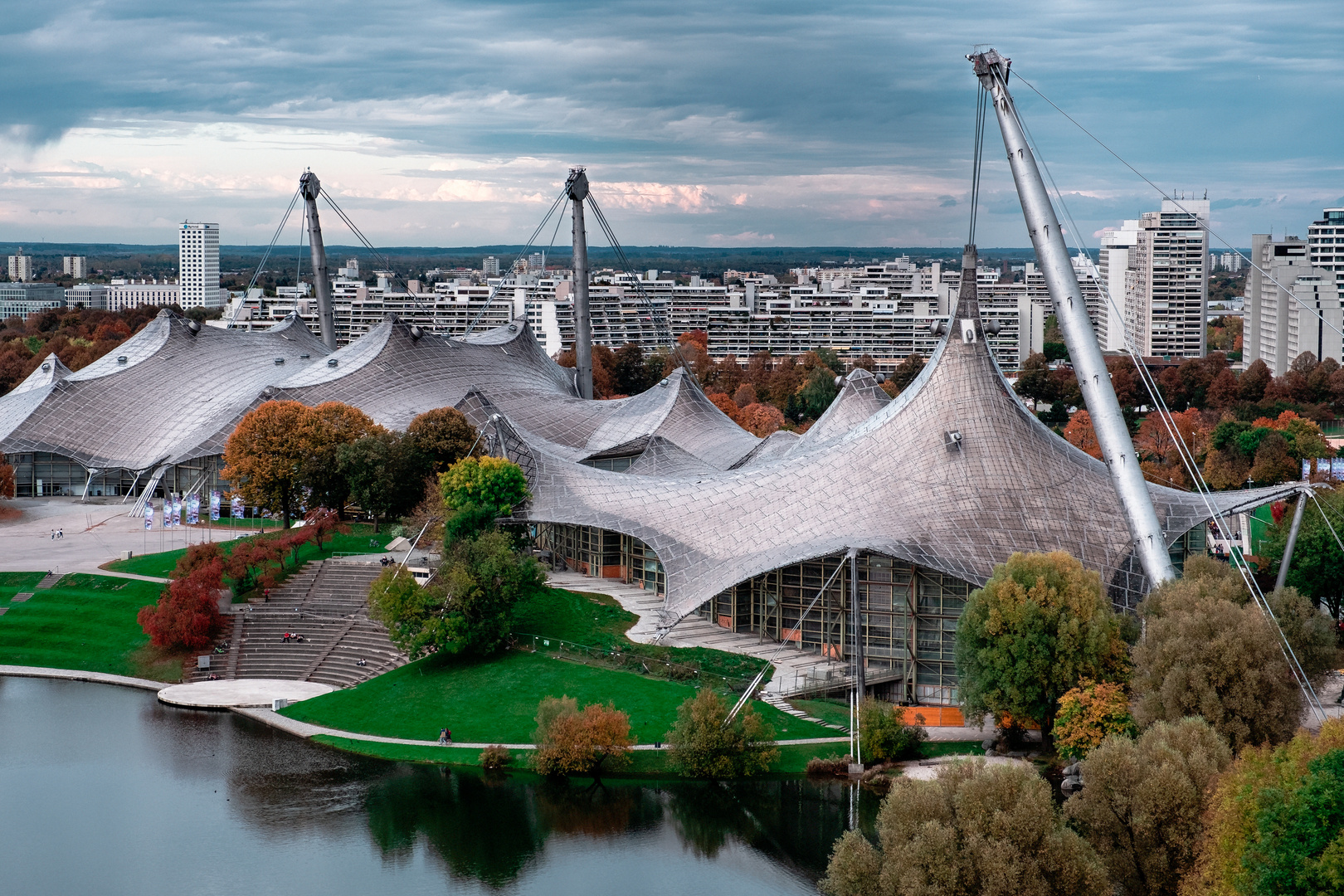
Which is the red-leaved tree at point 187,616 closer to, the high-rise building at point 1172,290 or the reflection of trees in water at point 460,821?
the reflection of trees in water at point 460,821

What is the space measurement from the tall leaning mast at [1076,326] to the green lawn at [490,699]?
11841 mm

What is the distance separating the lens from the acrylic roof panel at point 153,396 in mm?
84938

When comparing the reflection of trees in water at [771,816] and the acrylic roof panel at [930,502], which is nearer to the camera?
the reflection of trees in water at [771,816]

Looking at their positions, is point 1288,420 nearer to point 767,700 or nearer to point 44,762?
point 767,700

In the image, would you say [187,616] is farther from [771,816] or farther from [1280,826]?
[1280,826]

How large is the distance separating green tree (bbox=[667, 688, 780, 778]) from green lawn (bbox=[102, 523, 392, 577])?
24.9 metres

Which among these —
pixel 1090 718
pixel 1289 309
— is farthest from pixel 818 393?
pixel 1090 718

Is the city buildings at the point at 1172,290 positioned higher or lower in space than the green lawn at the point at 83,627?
higher

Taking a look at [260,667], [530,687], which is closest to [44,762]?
[260,667]

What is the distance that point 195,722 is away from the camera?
53.4 meters

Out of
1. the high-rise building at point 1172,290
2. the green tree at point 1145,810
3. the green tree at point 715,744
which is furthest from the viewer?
the high-rise building at point 1172,290

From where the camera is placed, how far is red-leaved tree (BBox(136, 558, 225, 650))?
195ft

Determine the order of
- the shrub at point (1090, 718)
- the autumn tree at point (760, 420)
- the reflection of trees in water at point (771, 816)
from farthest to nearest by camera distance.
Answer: the autumn tree at point (760, 420)
the shrub at point (1090, 718)
the reflection of trees in water at point (771, 816)

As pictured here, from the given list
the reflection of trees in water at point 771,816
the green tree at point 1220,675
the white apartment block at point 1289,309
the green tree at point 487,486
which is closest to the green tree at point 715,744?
the reflection of trees in water at point 771,816
